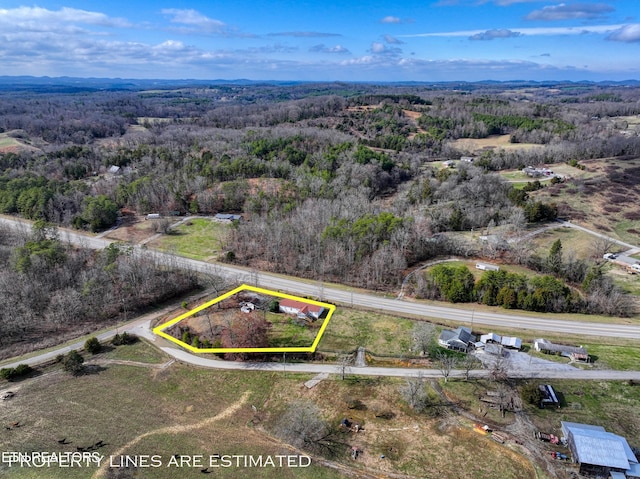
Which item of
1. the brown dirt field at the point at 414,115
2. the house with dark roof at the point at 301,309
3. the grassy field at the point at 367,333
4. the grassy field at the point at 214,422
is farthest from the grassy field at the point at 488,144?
the grassy field at the point at 214,422

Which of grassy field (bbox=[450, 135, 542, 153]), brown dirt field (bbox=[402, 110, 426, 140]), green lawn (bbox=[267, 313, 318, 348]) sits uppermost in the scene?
brown dirt field (bbox=[402, 110, 426, 140])

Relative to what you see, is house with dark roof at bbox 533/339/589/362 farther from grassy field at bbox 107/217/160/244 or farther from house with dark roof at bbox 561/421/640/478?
grassy field at bbox 107/217/160/244

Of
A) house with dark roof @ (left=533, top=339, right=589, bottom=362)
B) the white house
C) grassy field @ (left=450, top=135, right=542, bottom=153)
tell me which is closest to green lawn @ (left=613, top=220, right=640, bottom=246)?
A: the white house

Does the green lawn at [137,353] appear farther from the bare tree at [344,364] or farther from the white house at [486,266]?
the white house at [486,266]

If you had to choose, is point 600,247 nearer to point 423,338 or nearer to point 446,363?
point 423,338

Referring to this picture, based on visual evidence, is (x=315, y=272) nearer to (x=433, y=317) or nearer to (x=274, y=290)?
(x=274, y=290)

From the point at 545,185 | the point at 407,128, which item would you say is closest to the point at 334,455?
the point at 545,185
